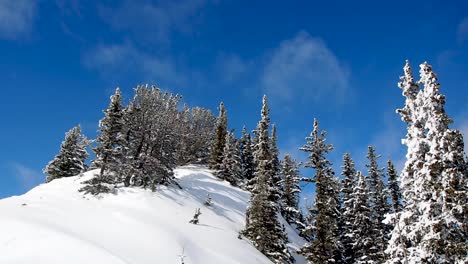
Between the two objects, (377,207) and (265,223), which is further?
(377,207)

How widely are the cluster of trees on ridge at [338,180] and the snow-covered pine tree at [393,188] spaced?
11 centimetres

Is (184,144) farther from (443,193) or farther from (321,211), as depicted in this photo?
(443,193)

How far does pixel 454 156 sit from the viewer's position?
1697 centimetres

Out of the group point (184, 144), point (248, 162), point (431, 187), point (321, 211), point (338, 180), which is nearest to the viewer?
point (431, 187)

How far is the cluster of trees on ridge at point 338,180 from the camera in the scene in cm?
1684

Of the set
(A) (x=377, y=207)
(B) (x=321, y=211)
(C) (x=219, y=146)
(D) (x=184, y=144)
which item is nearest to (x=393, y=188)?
(A) (x=377, y=207)

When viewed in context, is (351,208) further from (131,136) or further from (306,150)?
(131,136)

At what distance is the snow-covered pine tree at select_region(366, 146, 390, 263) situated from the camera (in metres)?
35.9

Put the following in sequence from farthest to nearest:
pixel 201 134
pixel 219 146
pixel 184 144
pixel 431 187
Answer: pixel 201 134, pixel 184 144, pixel 219 146, pixel 431 187

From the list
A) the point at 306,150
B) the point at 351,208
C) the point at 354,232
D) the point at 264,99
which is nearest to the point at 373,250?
the point at 354,232

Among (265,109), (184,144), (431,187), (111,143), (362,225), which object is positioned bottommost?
(431,187)

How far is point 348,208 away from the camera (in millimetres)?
42094

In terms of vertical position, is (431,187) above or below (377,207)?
below

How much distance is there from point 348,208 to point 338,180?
26.0 feet
